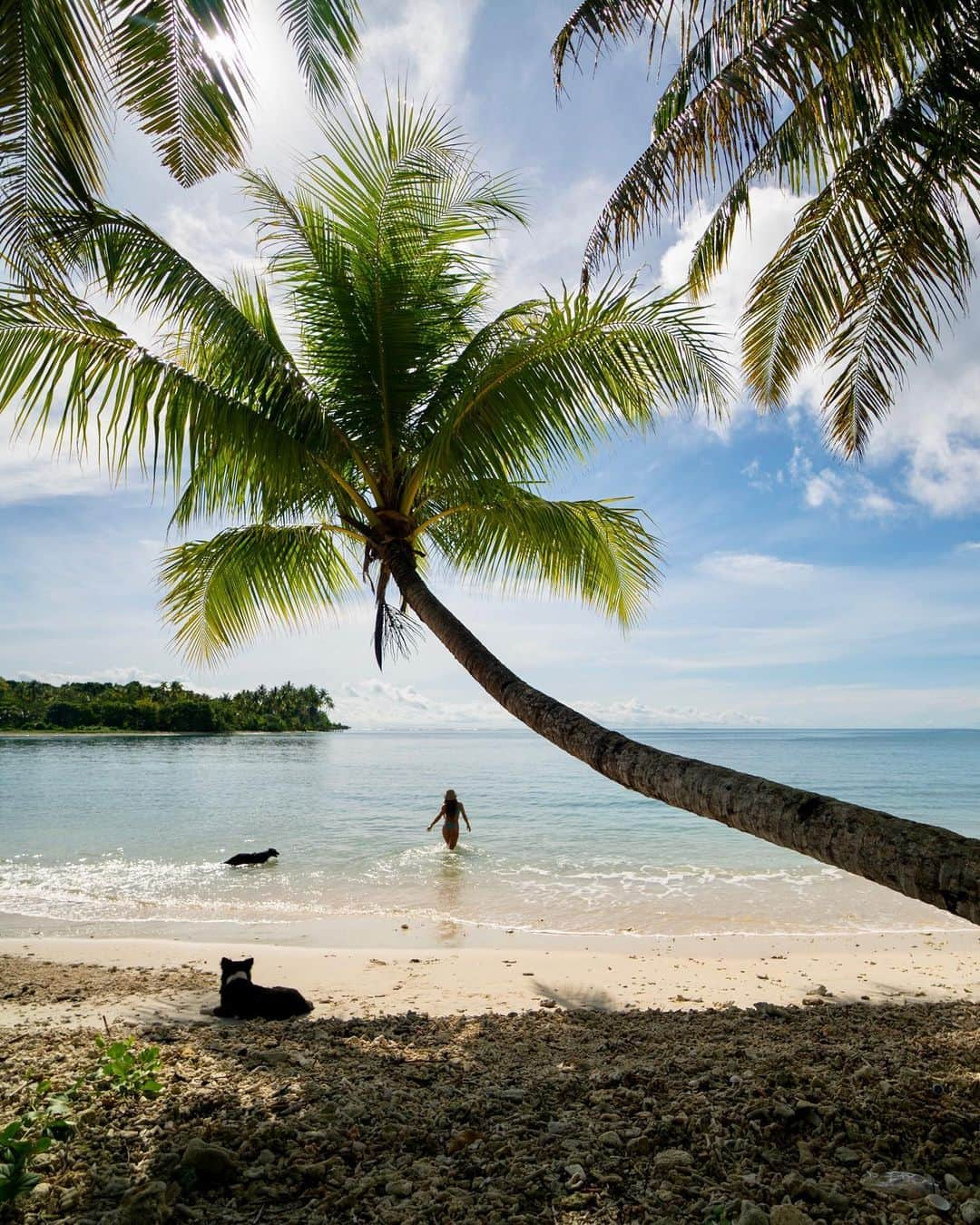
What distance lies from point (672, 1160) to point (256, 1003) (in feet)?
11.5

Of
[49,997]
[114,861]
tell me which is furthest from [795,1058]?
[114,861]

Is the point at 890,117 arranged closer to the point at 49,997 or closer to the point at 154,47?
the point at 154,47

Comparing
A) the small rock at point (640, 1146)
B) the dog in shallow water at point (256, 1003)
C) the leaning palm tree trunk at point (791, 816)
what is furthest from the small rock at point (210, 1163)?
the dog in shallow water at point (256, 1003)

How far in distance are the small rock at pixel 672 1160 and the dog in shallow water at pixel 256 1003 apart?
3.31 metres

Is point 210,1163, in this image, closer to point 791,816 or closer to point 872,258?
point 791,816

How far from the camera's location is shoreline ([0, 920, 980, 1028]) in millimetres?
5570

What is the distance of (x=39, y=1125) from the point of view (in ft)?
8.80

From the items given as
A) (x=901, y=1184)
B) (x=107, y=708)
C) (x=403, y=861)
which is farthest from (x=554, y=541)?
(x=107, y=708)

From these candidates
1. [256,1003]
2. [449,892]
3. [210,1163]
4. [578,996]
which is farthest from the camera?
[449,892]

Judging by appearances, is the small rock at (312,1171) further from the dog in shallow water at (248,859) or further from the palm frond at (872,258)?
the dog in shallow water at (248,859)

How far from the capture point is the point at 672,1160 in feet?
8.25

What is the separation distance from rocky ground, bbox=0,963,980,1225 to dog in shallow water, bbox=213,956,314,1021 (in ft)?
3.62

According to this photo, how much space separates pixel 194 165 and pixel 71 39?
0.78 meters

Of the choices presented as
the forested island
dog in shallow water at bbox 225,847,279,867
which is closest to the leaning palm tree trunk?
dog in shallow water at bbox 225,847,279,867
